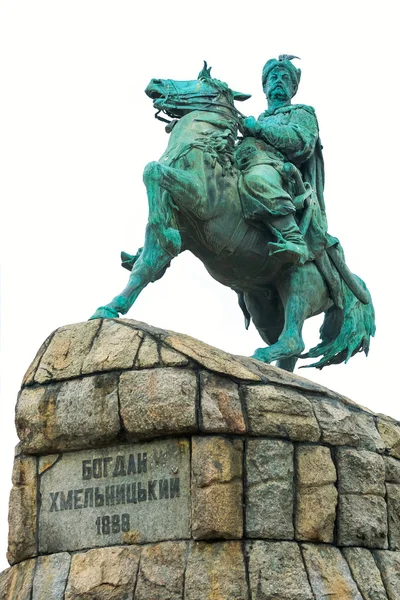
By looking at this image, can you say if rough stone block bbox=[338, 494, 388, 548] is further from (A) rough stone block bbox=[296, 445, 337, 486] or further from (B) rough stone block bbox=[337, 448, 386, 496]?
(A) rough stone block bbox=[296, 445, 337, 486]

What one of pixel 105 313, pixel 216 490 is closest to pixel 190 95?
pixel 105 313

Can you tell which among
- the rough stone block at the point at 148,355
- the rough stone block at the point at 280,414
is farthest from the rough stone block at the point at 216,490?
the rough stone block at the point at 148,355

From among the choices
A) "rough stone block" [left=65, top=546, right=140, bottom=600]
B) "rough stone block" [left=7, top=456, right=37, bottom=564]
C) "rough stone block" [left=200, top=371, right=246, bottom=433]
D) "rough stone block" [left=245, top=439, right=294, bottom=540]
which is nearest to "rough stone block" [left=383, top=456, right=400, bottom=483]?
"rough stone block" [left=245, top=439, right=294, bottom=540]

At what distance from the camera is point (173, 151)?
1073 cm

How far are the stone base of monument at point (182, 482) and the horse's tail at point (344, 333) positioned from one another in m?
2.02

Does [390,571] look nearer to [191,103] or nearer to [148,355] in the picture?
[148,355]

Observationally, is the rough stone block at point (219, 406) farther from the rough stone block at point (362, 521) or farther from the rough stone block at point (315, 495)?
the rough stone block at point (362, 521)

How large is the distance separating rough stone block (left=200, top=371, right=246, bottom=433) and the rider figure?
181 centimetres

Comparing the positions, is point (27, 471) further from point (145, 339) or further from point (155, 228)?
point (155, 228)

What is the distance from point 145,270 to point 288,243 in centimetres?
122

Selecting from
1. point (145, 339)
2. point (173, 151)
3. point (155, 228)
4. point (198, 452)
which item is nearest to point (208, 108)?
point (173, 151)

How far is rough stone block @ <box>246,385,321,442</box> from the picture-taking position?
9.25 m

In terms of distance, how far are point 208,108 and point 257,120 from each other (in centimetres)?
77

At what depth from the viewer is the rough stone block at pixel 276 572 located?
8.76 metres
